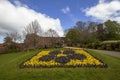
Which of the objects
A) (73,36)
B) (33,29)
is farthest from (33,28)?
(73,36)

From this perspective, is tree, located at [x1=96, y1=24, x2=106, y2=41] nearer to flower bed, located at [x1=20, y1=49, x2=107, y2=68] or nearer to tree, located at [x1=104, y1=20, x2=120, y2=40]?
tree, located at [x1=104, y1=20, x2=120, y2=40]

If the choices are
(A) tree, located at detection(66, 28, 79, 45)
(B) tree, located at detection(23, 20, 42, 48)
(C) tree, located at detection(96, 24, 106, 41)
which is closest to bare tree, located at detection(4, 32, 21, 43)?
(B) tree, located at detection(23, 20, 42, 48)

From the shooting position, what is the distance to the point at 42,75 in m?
7.73

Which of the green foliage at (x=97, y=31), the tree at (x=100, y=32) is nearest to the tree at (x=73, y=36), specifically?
the green foliage at (x=97, y=31)

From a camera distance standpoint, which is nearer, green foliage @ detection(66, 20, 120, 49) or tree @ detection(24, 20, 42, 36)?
tree @ detection(24, 20, 42, 36)

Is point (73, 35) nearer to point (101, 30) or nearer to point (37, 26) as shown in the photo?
point (101, 30)

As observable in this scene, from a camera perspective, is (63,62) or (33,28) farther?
(33,28)

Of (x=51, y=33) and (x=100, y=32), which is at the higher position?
(x=100, y=32)

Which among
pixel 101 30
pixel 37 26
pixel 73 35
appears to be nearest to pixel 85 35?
pixel 73 35

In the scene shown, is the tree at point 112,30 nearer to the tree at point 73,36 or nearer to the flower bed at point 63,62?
the tree at point 73,36

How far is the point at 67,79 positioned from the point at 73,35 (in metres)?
43.4

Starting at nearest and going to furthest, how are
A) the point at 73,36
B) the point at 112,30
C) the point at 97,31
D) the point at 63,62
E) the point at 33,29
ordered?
the point at 63,62 → the point at 33,29 → the point at 73,36 → the point at 112,30 → the point at 97,31

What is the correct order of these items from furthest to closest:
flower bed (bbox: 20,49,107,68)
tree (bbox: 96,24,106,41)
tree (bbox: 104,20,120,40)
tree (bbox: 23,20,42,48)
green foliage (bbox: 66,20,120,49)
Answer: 1. tree (bbox: 96,24,106,41)
2. tree (bbox: 104,20,120,40)
3. green foliage (bbox: 66,20,120,49)
4. tree (bbox: 23,20,42,48)
5. flower bed (bbox: 20,49,107,68)

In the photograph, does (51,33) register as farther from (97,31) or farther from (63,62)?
(63,62)
